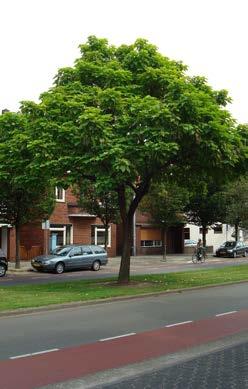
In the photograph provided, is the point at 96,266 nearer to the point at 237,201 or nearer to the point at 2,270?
the point at 2,270

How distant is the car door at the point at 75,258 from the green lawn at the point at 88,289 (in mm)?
7884

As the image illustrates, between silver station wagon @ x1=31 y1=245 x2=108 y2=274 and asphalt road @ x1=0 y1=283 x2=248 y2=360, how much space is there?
1270 cm

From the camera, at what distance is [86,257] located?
3062 centimetres

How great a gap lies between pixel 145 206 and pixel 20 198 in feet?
46.2

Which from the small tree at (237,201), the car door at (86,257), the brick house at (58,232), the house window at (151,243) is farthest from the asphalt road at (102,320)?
the house window at (151,243)

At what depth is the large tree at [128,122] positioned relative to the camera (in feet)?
53.4

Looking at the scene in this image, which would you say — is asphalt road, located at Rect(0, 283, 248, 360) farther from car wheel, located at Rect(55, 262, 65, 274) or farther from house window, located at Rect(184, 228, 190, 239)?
house window, located at Rect(184, 228, 190, 239)

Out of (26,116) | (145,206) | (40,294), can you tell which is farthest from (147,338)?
(145,206)

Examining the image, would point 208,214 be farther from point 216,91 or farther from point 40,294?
point 40,294

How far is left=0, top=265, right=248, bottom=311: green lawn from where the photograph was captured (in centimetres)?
A: 1477

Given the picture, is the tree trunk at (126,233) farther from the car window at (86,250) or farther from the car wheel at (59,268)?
the car window at (86,250)

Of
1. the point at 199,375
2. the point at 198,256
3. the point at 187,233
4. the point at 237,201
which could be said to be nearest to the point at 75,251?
the point at 198,256

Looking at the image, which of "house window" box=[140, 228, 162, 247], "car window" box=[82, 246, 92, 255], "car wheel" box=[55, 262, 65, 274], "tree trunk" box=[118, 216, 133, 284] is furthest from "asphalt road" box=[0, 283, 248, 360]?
"house window" box=[140, 228, 162, 247]

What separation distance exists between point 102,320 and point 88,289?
6.18 m
